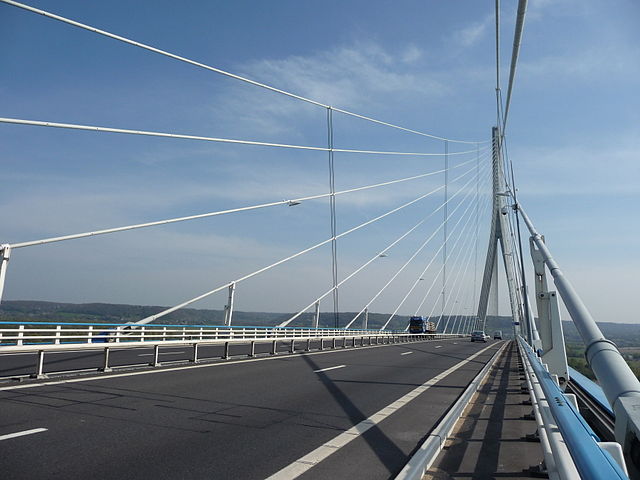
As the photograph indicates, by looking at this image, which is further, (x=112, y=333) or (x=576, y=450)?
(x=112, y=333)

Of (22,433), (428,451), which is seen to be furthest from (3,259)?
(428,451)

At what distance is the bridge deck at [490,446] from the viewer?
5.64 metres

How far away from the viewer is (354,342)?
114ft

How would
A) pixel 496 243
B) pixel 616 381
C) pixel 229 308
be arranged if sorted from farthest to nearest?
pixel 496 243 → pixel 229 308 → pixel 616 381

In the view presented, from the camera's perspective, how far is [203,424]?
7.63 m

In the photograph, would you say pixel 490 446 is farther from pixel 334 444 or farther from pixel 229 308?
pixel 229 308

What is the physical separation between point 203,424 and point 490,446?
154 inches

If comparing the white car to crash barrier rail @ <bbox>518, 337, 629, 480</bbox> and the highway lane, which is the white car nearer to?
the highway lane

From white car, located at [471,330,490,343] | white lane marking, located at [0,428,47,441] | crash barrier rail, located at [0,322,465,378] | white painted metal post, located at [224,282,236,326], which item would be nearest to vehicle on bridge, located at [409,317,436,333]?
white car, located at [471,330,490,343]

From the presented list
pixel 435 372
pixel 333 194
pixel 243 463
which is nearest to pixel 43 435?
pixel 243 463

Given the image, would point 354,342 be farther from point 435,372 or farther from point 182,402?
point 182,402

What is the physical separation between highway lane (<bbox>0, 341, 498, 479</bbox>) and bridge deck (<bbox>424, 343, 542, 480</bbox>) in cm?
51

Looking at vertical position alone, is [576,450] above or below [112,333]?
below

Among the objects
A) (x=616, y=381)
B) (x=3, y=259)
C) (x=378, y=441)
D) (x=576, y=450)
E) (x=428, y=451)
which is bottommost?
(x=378, y=441)
